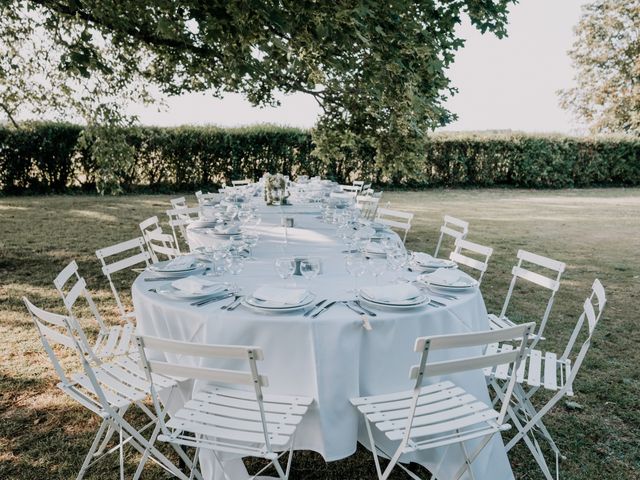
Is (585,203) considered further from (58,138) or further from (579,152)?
(58,138)

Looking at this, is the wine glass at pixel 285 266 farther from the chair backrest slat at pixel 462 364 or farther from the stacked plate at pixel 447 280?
the chair backrest slat at pixel 462 364

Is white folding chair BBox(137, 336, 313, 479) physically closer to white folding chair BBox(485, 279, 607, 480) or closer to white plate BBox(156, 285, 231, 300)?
white plate BBox(156, 285, 231, 300)

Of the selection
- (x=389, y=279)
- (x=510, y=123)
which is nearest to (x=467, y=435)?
(x=389, y=279)

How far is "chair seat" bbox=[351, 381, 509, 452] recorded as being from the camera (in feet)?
7.16

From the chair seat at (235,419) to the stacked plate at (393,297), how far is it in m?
0.60

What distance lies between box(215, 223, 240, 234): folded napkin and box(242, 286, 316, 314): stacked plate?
196 cm

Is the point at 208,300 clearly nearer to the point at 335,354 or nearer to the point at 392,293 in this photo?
the point at 335,354

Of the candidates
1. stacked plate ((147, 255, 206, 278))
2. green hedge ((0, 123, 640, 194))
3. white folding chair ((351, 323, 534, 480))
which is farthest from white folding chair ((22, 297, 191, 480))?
green hedge ((0, 123, 640, 194))

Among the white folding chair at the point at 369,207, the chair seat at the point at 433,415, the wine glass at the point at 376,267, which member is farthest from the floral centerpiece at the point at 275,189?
the chair seat at the point at 433,415

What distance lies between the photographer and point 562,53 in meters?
33.8

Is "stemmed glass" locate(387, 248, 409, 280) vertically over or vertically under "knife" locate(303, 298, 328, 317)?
over

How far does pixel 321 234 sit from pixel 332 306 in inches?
Answer: 84.5

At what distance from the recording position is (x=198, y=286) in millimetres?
2738

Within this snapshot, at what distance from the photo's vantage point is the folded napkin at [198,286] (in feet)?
8.88
